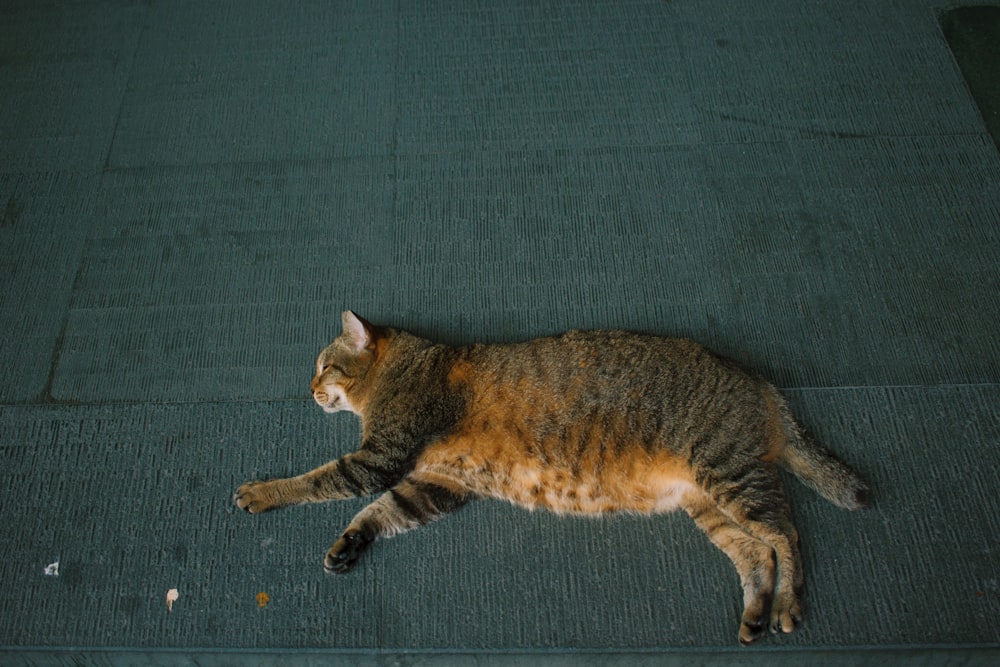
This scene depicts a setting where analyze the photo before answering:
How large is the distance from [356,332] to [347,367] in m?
0.10

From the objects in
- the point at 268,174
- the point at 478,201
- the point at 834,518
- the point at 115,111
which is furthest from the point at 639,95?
the point at 115,111

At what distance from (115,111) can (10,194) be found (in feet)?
1.61

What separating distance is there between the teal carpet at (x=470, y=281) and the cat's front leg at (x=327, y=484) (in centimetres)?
6

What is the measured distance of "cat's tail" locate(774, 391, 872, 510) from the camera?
177 cm

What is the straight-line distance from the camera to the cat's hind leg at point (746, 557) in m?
1.67

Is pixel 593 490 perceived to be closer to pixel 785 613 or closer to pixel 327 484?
pixel 785 613

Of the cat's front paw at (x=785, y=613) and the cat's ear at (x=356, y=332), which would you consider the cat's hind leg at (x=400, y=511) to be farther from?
the cat's front paw at (x=785, y=613)

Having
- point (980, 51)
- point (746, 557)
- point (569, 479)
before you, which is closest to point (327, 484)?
point (569, 479)

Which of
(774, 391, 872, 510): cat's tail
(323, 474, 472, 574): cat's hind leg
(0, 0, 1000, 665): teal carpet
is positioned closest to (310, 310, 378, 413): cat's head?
(0, 0, 1000, 665): teal carpet

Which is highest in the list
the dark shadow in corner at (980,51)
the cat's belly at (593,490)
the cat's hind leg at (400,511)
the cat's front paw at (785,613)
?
the dark shadow in corner at (980,51)

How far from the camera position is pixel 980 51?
2672 millimetres

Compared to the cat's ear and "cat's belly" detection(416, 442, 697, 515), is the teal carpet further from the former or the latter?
the cat's ear

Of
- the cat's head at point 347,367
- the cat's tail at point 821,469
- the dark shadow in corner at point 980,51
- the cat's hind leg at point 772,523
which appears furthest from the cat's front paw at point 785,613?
the dark shadow in corner at point 980,51

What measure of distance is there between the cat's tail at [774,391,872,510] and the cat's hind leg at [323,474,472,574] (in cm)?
87
